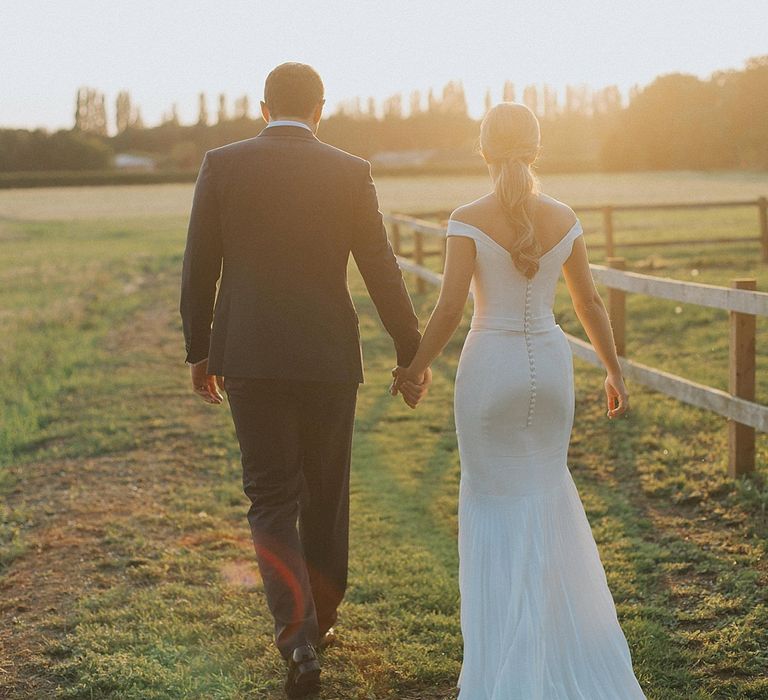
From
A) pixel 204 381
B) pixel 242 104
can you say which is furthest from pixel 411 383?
pixel 242 104

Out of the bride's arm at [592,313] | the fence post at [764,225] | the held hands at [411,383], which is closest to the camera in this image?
the bride's arm at [592,313]

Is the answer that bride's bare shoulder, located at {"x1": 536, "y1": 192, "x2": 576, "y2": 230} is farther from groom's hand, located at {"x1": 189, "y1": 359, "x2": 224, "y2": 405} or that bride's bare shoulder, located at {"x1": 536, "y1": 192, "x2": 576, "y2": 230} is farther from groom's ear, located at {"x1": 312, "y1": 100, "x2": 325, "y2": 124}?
groom's hand, located at {"x1": 189, "y1": 359, "x2": 224, "y2": 405}

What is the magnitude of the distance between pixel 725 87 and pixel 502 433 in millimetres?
62196

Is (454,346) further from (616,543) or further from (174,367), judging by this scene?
(616,543)

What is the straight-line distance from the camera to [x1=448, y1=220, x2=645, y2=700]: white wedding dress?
129 inches

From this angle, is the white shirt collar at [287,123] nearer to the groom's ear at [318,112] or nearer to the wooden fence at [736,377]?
the groom's ear at [318,112]

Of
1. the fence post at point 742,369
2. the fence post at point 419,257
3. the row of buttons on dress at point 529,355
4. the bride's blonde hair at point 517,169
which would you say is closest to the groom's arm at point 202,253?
the bride's blonde hair at point 517,169

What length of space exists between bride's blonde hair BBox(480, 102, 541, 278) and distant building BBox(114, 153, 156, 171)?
96.9 meters

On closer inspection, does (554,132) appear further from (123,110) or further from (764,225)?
(764,225)

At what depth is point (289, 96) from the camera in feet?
12.1

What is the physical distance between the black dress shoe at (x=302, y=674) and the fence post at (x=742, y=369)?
11.0ft

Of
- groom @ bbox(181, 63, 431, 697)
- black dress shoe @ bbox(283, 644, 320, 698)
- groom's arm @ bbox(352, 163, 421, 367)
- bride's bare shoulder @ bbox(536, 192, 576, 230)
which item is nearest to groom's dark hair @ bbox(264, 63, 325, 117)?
groom @ bbox(181, 63, 431, 697)

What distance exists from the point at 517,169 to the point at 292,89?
97 centimetres

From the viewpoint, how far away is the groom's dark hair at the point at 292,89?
3.68 metres
